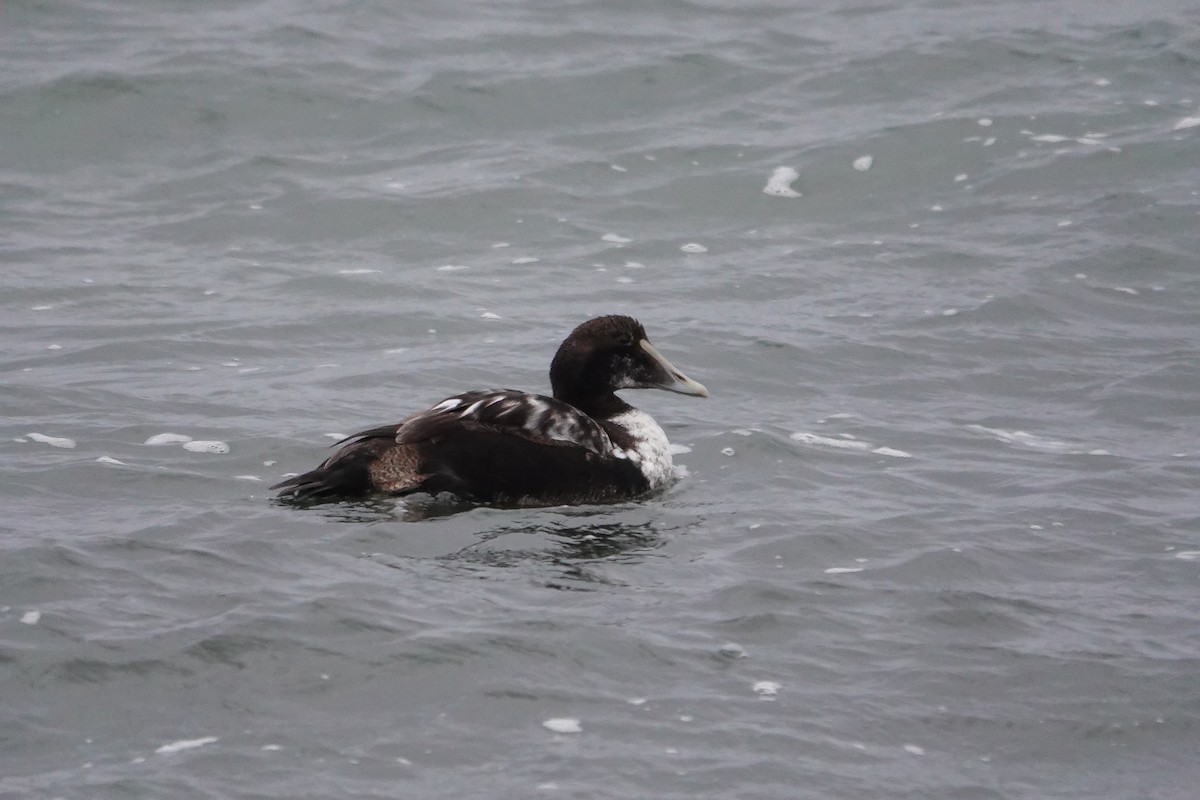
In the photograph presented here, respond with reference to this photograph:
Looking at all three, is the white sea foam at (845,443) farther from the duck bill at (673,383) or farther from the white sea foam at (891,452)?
the duck bill at (673,383)

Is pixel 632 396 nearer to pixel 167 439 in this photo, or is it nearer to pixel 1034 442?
pixel 1034 442

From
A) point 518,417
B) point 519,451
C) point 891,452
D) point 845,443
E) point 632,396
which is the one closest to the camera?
point 519,451

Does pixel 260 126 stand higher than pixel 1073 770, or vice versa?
pixel 260 126

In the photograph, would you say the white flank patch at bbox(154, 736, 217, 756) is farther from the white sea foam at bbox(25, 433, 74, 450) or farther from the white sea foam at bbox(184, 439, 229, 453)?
the white sea foam at bbox(25, 433, 74, 450)

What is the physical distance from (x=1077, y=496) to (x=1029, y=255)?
15.1ft

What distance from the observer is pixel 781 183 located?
46.5 feet

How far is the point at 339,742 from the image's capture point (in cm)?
535

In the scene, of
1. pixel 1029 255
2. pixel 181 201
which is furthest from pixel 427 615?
pixel 181 201

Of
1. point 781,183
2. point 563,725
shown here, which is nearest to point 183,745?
point 563,725

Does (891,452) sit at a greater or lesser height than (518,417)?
lesser

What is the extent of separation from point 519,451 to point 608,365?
104cm

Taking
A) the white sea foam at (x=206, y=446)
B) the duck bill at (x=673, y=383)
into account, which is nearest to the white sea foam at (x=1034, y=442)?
the duck bill at (x=673, y=383)

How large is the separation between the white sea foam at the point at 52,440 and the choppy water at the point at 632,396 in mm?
47

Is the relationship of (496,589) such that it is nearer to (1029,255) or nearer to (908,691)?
(908,691)
